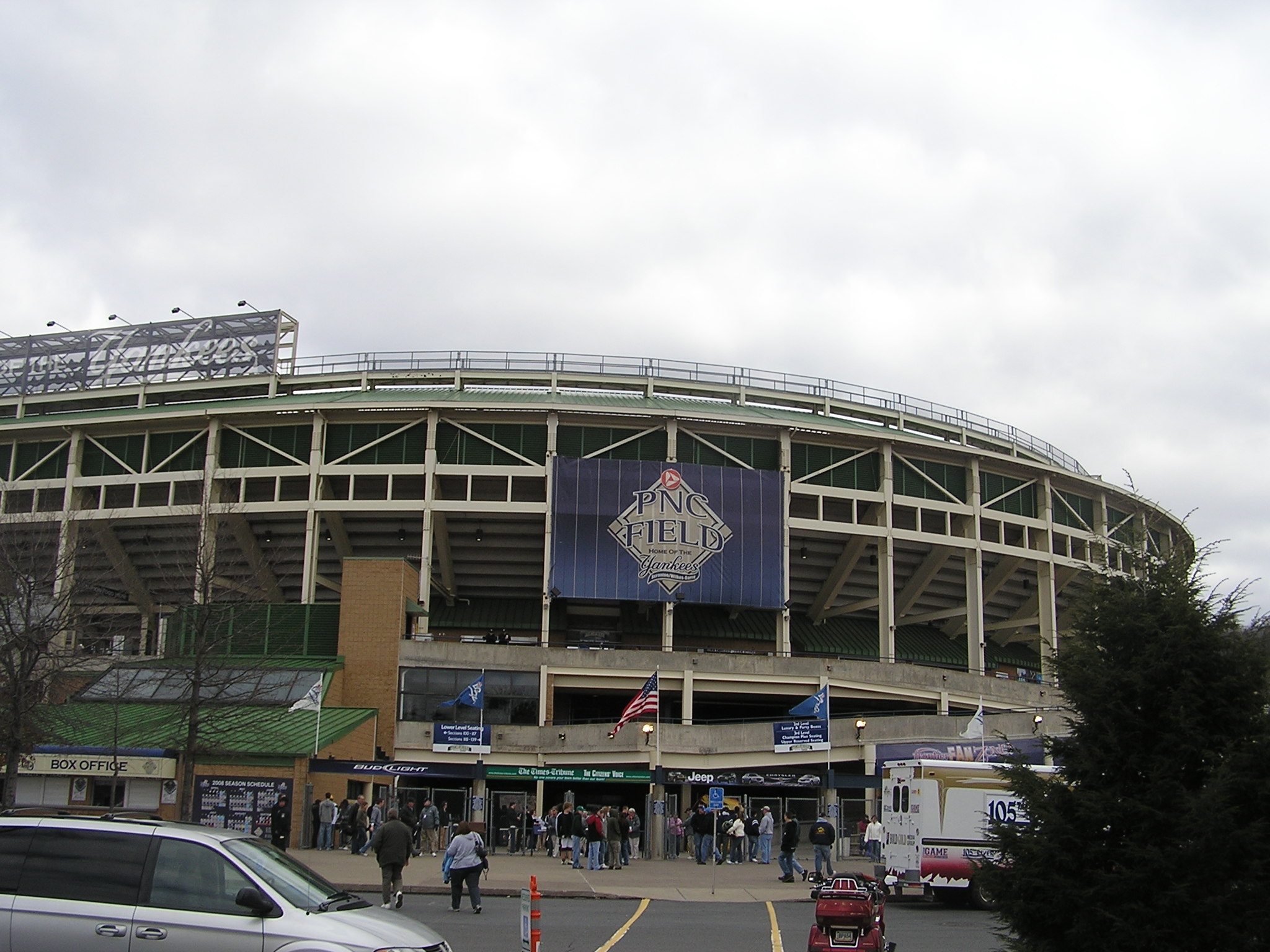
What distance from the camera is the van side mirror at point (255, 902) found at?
9094 millimetres

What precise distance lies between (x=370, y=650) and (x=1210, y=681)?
119ft

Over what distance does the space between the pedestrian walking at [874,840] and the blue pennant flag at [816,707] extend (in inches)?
286

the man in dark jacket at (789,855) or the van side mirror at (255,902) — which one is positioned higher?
the van side mirror at (255,902)

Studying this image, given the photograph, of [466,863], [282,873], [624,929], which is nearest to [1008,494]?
[624,929]

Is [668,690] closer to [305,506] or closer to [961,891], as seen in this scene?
[305,506]

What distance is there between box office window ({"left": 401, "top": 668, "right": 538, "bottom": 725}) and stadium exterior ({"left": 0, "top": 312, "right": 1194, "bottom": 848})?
0.08 metres

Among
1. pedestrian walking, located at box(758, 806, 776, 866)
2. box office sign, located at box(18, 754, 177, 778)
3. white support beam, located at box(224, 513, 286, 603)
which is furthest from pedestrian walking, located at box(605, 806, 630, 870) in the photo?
white support beam, located at box(224, 513, 286, 603)

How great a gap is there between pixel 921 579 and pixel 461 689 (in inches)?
923

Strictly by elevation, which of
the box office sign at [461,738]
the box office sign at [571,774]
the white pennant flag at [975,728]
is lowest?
the box office sign at [571,774]

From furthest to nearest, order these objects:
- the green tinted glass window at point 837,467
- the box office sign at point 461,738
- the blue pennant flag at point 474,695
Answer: the green tinted glass window at point 837,467
the blue pennant flag at point 474,695
the box office sign at point 461,738

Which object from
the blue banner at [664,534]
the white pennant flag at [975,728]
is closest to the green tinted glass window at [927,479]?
the blue banner at [664,534]

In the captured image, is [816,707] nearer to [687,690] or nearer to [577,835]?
[687,690]

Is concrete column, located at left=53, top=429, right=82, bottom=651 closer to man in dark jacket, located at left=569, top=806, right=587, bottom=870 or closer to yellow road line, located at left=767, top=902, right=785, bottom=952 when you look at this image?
man in dark jacket, located at left=569, top=806, right=587, bottom=870

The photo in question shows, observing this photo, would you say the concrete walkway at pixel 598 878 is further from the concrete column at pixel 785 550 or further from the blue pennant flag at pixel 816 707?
the concrete column at pixel 785 550
